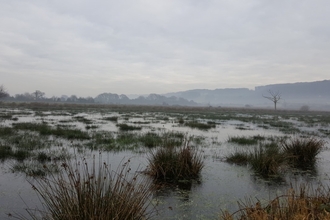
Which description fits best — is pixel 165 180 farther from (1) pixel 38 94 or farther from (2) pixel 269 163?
(1) pixel 38 94

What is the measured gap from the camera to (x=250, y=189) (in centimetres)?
734

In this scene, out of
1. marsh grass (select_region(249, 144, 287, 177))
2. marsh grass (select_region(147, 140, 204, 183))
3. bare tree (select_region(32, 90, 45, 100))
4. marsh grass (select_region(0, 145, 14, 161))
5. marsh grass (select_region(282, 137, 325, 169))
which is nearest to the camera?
marsh grass (select_region(147, 140, 204, 183))

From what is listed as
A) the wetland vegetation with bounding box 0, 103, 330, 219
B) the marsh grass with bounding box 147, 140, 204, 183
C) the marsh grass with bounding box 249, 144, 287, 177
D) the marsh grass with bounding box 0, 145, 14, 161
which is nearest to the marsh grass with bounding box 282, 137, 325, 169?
the wetland vegetation with bounding box 0, 103, 330, 219

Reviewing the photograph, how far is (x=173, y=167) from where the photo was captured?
817 centimetres

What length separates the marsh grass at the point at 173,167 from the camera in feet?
26.4

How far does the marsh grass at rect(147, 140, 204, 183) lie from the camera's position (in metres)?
8.05

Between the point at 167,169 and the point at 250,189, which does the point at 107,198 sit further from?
the point at 250,189

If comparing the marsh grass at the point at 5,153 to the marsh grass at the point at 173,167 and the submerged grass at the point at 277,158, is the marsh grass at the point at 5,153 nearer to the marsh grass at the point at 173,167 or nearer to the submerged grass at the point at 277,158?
the marsh grass at the point at 173,167

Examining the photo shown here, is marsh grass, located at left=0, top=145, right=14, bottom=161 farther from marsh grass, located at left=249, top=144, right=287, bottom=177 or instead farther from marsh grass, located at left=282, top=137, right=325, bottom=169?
marsh grass, located at left=282, top=137, right=325, bottom=169

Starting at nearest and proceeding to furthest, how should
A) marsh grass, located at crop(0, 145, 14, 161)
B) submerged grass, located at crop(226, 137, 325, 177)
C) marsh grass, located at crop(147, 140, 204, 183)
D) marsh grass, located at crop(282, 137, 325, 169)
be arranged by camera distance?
marsh grass, located at crop(147, 140, 204, 183) < submerged grass, located at crop(226, 137, 325, 177) < marsh grass, located at crop(0, 145, 14, 161) < marsh grass, located at crop(282, 137, 325, 169)

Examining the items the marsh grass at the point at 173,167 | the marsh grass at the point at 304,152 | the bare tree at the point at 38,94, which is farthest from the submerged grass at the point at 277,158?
the bare tree at the point at 38,94

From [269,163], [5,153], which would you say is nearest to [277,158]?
[269,163]

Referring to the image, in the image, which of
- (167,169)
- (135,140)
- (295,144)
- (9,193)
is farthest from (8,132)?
(295,144)

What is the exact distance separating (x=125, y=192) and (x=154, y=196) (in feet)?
8.78
